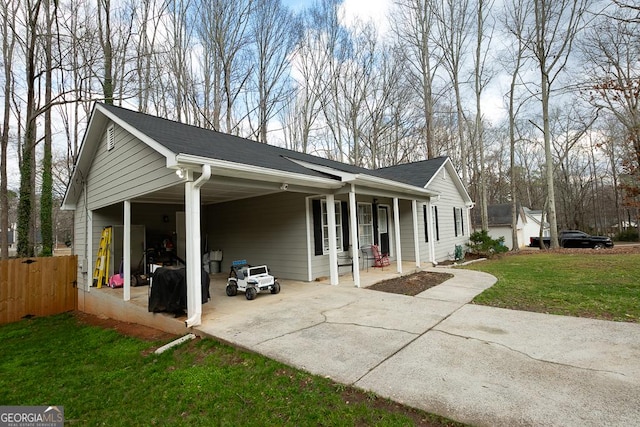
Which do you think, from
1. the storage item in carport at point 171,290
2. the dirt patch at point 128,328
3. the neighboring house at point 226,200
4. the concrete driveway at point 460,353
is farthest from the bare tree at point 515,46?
the dirt patch at point 128,328

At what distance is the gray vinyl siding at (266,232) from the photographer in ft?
26.2

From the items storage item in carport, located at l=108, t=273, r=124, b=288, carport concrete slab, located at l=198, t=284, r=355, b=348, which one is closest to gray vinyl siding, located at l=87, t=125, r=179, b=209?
storage item in carport, located at l=108, t=273, r=124, b=288

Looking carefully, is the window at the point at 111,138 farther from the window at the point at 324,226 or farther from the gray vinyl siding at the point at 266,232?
the window at the point at 324,226

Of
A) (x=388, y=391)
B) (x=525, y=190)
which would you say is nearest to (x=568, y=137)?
(x=525, y=190)

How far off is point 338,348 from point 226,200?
21.4 feet

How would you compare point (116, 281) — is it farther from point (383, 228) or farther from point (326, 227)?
point (383, 228)

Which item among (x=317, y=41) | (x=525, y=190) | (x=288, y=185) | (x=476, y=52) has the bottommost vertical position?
(x=288, y=185)

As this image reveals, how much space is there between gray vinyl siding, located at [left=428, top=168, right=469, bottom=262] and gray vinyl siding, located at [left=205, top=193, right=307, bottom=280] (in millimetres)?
6173

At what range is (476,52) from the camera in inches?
702

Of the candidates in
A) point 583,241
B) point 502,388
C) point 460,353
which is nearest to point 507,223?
point 583,241

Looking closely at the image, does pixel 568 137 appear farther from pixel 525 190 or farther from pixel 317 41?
pixel 317 41

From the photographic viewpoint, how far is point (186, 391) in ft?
10.1

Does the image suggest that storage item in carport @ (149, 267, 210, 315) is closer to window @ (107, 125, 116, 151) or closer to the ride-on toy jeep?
the ride-on toy jeep

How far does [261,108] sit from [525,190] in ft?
119
